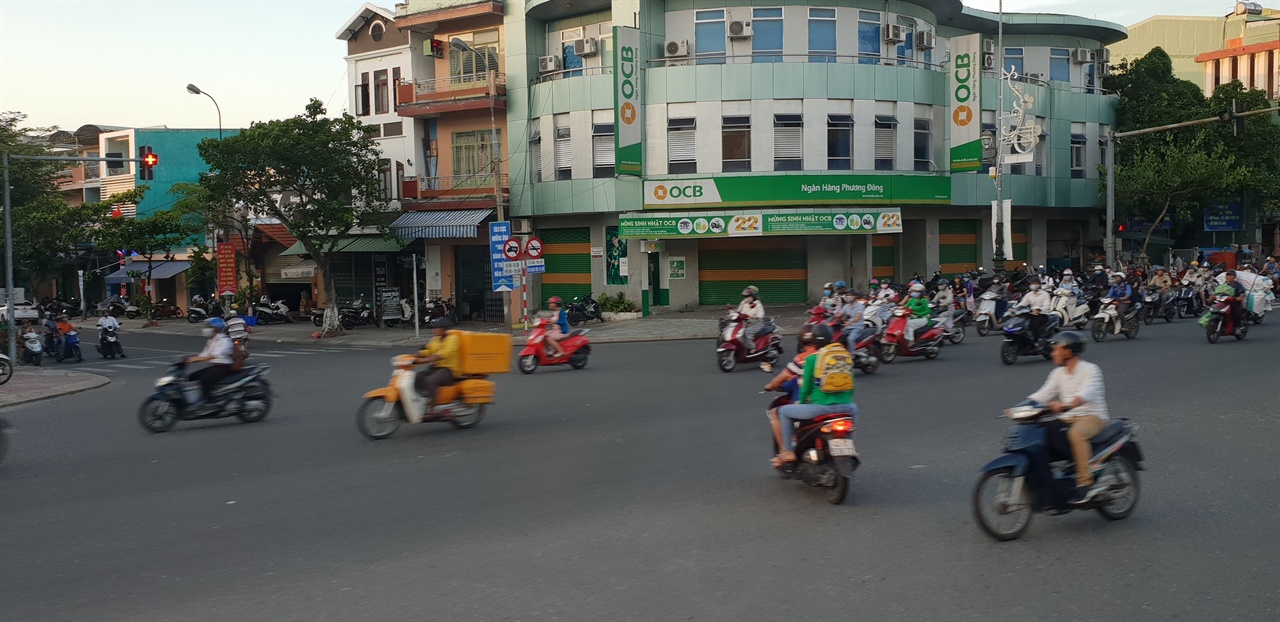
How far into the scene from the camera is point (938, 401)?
524 inches

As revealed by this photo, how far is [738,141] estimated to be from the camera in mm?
30688

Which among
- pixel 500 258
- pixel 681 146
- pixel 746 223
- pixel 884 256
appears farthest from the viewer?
pixel 884 256

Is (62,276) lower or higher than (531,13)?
lower

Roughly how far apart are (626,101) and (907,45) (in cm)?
983

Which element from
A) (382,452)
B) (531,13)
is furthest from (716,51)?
(382,452)

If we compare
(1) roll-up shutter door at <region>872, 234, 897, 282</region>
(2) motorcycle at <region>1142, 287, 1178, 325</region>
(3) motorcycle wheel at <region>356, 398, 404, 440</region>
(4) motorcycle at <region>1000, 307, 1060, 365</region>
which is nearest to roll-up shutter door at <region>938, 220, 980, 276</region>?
(1) roll-up shutter door at <region>872, 234, 897, 282</region>

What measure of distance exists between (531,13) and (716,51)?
247 inches

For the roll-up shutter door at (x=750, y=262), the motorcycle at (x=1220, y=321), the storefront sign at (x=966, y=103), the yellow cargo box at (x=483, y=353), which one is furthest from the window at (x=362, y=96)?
the motorcycle at (x=1220, y=321)

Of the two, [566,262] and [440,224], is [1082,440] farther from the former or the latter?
[566,262]

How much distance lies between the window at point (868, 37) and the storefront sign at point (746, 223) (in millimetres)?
4835

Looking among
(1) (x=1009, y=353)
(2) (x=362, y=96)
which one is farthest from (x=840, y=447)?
(2) (x=362, y=96)

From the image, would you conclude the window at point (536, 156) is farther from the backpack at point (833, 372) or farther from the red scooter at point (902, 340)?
the backpack at point (833, 372)

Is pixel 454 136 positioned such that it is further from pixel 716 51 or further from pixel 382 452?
pixel 382 452

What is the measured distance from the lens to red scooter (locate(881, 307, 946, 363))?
1795 centimetres
